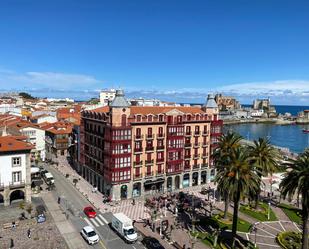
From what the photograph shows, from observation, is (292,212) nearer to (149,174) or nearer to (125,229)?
(149,174)

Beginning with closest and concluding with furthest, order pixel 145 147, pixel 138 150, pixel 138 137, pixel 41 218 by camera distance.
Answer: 1. pixel 41 218
2. pixel 138 137
3. pixel 138 150
4. pixel 145 147

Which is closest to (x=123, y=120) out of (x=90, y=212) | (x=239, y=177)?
(x=90, y=212)

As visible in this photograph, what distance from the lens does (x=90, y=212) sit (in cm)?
6206

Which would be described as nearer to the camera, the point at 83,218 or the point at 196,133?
the point at 83,218

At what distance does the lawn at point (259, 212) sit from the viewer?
63903 millimetres

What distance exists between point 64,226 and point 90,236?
8546mm

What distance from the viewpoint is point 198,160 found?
85.1m

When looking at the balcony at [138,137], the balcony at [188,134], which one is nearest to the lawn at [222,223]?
the balcony at [138,137]

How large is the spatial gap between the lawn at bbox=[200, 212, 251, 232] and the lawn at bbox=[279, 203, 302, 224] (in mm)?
11003

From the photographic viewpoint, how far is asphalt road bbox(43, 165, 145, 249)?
2007 inches

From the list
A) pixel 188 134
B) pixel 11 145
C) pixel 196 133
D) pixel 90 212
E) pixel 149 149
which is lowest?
pixel 90 212

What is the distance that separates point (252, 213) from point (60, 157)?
7488 cm

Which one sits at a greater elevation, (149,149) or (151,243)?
(149,149)

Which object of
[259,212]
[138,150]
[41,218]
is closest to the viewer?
[41,218]
